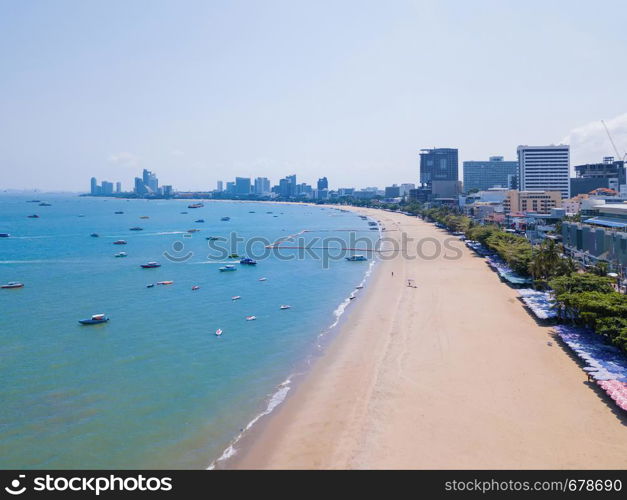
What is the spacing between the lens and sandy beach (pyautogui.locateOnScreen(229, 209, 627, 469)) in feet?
65.0

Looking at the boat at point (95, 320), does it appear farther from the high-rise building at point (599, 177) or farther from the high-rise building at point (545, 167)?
the high-rise building at point (599, 177)

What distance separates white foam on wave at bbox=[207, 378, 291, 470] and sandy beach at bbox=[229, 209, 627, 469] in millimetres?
518

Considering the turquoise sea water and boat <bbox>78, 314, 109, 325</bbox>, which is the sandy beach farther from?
boat <bbox>78, 314, 109, 325</bbox>

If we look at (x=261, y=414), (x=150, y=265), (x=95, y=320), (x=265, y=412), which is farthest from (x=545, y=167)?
(x=261, y=414)

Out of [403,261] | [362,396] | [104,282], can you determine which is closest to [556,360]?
[362,396]

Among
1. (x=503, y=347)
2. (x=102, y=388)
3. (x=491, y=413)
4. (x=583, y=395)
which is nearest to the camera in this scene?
(x=491, y=413)

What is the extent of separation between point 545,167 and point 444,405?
16388cm

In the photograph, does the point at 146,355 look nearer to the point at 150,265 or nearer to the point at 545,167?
the point at 150,265

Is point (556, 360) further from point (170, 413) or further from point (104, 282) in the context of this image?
point (104, 282)

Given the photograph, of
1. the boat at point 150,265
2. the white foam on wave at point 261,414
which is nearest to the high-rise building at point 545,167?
the boat at point 150,265

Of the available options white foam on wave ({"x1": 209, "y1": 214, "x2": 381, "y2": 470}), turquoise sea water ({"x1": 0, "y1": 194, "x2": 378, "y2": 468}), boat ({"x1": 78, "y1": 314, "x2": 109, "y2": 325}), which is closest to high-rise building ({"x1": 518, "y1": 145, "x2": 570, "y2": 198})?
turquoise sea water ({"x1": 0, "y1": 194, "x2": 378, "y2": 468})

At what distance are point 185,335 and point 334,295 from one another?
19361 millimetres

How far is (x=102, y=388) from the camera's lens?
27859 millimetres

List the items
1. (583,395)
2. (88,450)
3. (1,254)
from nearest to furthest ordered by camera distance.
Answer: (88,450), (583,395), (1,254)
